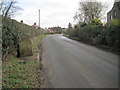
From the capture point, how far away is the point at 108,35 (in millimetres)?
19266

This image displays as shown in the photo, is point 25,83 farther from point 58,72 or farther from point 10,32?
point 10,32

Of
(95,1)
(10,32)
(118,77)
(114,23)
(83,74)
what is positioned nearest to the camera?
(118,77)

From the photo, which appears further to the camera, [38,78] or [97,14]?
[97,14]

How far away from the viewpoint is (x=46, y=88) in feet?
21.4

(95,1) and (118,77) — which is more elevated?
(95,1)

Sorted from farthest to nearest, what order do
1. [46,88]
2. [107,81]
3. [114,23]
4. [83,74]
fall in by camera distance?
1. [114,23]
2. [83,74]
3. [107,81]
4. [46,88]

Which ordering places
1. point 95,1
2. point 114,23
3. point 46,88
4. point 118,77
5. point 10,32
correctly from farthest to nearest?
point 95,1 → point 114,23 → point 10,32 → point 118,77 → point 46,88

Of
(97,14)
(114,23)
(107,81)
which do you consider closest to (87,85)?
(107,81)

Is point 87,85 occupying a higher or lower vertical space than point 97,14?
lower

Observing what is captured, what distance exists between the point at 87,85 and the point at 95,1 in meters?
45.9

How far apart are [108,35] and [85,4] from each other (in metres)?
33.4

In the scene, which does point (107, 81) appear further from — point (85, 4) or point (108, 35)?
point (85, 4)

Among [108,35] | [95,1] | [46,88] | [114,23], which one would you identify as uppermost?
[95,1]

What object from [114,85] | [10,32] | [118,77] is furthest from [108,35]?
[114,85]
